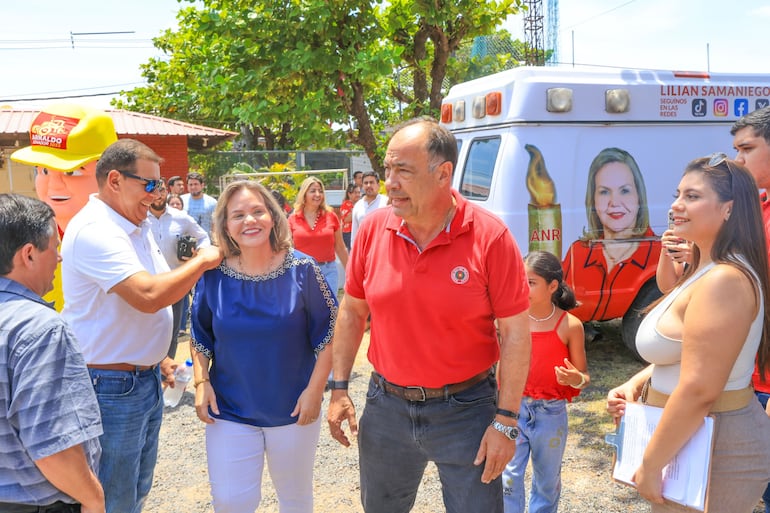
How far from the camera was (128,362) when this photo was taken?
256 cm

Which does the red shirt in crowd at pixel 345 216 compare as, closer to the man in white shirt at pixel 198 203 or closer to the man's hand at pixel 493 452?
the man in white shirt at pixel 198 203

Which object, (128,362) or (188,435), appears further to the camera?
(188,435)

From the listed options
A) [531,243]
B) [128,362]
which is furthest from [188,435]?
[531,243]

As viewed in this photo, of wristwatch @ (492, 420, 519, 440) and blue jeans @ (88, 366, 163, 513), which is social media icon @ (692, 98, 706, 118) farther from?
blue jeans @ (88, 366, 163, 513)

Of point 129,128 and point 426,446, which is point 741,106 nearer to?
point 426,446

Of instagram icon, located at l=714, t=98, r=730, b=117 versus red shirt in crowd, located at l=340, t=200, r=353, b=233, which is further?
red shirt in crowd, located at l=340, t=200, r=353, b=233

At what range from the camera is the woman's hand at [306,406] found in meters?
2.68

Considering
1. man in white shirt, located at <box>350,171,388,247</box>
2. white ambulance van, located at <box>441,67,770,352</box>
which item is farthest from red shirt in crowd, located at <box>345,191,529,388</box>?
man in white shirt, located at <box>350,171,388,247</box>

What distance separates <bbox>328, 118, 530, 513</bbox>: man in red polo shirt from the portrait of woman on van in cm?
320

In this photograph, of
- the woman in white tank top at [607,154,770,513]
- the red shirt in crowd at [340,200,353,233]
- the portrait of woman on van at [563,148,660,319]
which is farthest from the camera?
the red shirt in crowd at [340,200,353,233]

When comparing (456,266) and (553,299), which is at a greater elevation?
(456,266)

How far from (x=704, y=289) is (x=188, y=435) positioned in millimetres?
4123

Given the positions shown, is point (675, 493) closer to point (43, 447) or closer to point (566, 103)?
point (43, 447)

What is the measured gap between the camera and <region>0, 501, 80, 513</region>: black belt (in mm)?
1731
